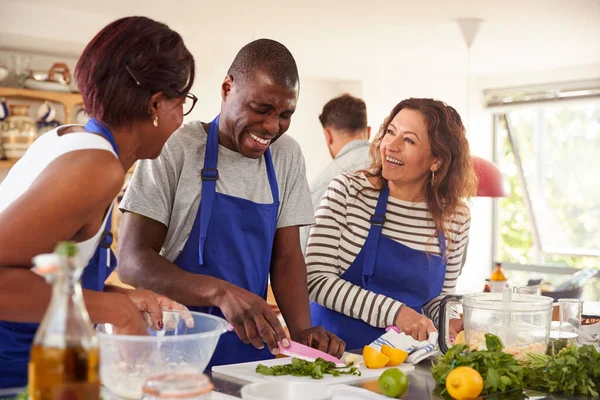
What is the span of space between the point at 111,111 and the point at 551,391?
Answer: 109cm

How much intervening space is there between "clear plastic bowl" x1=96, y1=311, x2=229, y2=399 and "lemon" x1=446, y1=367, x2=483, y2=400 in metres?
0.51

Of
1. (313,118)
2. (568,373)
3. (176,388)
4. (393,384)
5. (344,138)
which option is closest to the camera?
(176,388)

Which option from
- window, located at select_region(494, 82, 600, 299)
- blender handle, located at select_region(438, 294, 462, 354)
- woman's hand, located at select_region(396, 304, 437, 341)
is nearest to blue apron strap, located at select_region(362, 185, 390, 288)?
woman's hand, located at select_region(396, 304, 437, 341)

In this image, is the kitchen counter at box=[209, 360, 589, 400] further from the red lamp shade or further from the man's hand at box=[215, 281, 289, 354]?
the red lamp shade

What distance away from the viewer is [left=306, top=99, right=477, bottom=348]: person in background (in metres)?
2.46

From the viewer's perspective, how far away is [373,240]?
2529 mm

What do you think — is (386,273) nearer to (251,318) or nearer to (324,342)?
(324,342)

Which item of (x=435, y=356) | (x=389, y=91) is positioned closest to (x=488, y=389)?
(x=435, y=356)

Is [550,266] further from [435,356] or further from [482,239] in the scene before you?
[435,356]

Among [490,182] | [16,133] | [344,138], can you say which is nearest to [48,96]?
[16,133]

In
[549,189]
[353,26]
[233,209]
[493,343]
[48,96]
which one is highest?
[353,26]

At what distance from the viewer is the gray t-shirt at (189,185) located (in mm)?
2129

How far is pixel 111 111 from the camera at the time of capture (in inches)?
58.8

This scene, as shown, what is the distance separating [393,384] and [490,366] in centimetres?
23
